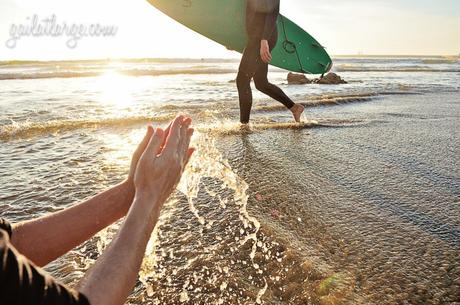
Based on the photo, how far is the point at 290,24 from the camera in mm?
6297

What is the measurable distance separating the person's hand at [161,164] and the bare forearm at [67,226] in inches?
6.7

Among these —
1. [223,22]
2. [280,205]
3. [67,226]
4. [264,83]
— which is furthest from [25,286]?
[223,22]

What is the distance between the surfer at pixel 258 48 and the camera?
429 cm

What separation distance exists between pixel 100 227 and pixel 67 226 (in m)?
0.12

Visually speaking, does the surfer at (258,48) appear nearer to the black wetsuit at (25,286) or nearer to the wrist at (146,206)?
the wrist at (146,206)

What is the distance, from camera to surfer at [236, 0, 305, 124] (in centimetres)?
429

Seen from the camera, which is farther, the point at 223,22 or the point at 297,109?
the point at 223,22

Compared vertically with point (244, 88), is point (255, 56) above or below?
above

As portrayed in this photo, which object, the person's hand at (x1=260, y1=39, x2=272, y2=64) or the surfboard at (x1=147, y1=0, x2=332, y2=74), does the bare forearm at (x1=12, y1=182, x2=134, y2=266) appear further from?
the surfboard at (x1=147, y1=0, x2=332, y2=74)

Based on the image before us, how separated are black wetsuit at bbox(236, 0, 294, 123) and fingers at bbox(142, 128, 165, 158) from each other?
3240mm

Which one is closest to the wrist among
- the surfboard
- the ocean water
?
the ocean water

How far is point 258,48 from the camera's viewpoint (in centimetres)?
445

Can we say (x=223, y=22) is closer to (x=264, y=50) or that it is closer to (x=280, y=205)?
(x=264, y=50)

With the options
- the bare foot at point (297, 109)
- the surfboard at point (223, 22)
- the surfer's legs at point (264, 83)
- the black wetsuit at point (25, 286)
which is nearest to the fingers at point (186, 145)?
the black wetsuit at point (25, 286)
